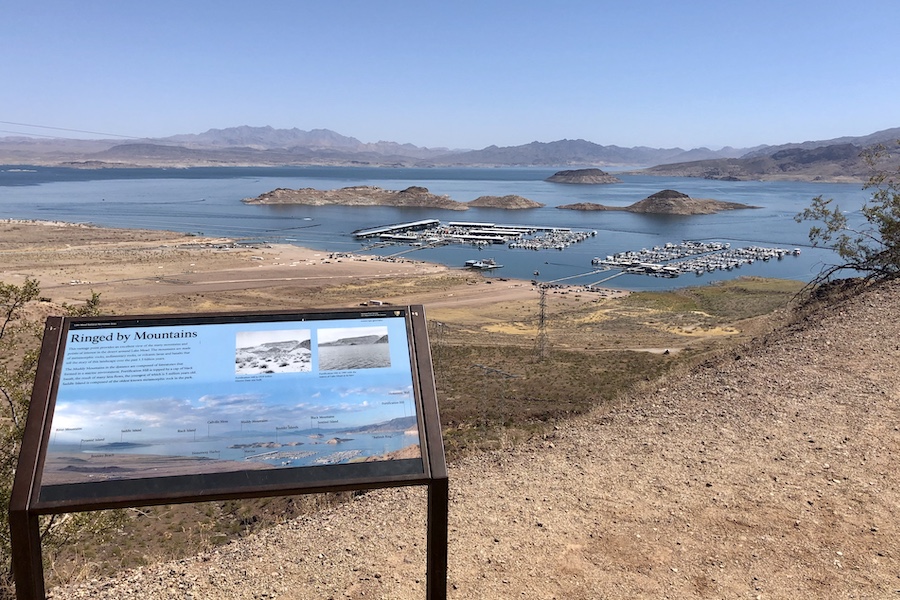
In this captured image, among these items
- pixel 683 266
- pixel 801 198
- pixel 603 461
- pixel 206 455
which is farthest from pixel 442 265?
pixel 801 198

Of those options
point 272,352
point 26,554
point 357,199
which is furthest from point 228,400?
point 357,199

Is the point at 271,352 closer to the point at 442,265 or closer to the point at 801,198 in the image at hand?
the point at 442,265

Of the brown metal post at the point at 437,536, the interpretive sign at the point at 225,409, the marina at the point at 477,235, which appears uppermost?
the interpretive sign at the point at 225,409

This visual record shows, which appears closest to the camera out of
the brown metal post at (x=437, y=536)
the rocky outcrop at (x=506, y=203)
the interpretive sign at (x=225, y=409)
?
the interpretive sign at (x=225, y=409)

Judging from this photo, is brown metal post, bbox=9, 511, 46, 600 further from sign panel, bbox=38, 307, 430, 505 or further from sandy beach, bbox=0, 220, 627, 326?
sandy beach, bbox=0, 220, 627, 326

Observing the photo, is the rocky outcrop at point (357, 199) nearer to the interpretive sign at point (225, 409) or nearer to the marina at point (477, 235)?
the marina at point (477, 235)

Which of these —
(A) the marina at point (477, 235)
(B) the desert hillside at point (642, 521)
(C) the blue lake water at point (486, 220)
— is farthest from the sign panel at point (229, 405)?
(A) the marina at point (477, 235)

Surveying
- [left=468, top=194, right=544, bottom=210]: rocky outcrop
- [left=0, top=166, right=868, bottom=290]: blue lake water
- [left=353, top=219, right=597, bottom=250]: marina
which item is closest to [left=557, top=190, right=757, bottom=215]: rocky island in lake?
[left=0, top=166, right=868, bottom=290]: blue lake water
